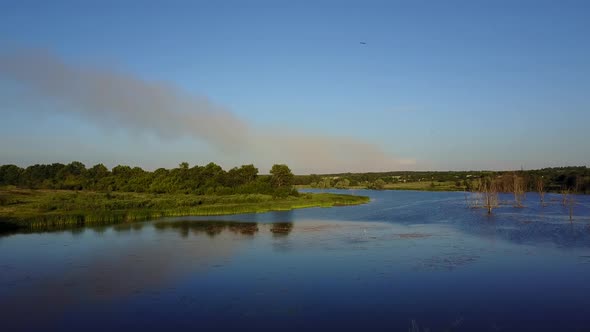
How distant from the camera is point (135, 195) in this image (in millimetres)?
69375

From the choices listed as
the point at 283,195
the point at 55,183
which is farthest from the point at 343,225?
the point at 55,183

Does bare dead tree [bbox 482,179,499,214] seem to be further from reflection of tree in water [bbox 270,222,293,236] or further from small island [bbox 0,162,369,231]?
reflection of tree in water [bbox 270,222,293,236]

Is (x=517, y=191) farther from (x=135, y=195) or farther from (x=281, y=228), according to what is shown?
(x=135, y=195)

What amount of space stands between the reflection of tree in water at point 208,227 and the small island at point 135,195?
6.04 metres

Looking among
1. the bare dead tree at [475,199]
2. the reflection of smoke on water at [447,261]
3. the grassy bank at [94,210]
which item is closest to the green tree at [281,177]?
the grassy bank at [94,210]

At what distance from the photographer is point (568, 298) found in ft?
54.9

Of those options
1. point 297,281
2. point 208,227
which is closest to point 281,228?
point 208,227

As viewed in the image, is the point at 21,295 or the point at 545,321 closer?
the point at 545,321

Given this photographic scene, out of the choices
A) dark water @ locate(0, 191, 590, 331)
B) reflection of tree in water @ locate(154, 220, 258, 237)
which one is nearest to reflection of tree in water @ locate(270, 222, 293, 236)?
dark water @ locate(0, 191, 590, 331)

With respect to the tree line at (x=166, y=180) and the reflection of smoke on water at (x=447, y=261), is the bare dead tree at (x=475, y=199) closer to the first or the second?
the tree line at (x=166, y=180)

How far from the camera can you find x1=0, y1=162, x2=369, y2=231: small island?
43875 millimetres

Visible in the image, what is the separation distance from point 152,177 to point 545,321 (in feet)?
280

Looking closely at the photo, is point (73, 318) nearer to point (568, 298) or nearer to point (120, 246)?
point (120, 246)

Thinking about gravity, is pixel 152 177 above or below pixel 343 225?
above
